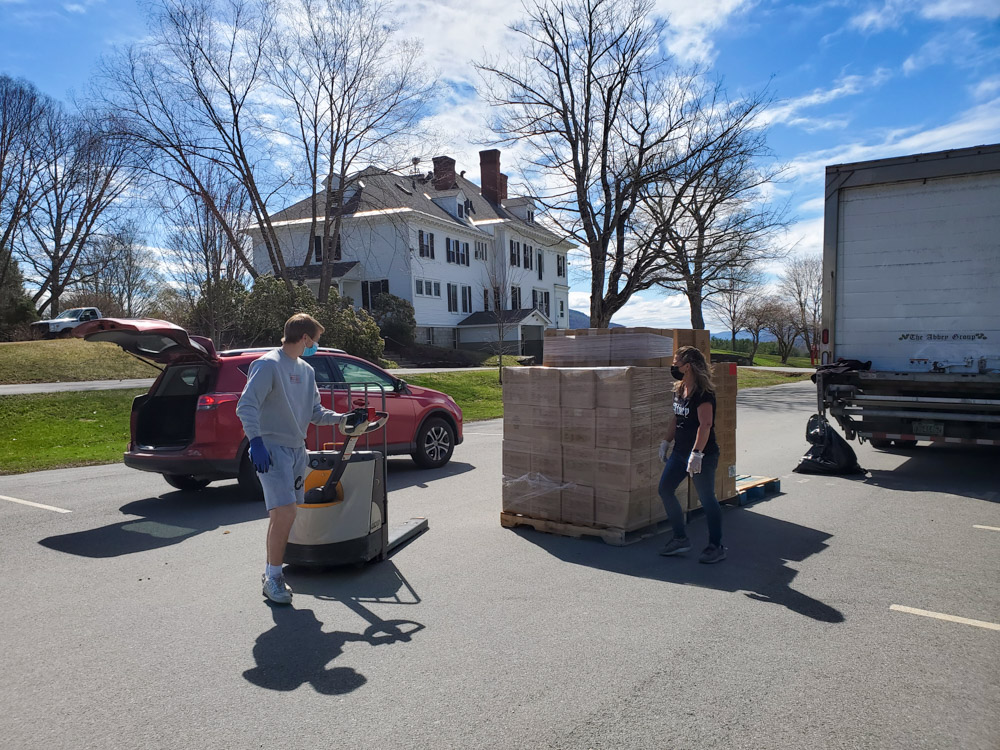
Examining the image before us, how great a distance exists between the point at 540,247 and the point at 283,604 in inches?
1975

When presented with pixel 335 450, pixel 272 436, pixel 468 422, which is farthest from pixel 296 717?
pixel 468 422

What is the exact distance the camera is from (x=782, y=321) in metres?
61.7

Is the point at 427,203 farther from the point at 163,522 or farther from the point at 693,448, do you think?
the point at 693,448

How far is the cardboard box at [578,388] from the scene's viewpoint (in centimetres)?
611

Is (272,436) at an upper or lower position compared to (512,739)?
upper

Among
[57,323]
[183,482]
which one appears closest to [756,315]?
[57,323]

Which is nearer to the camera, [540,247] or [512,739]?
[512,739]

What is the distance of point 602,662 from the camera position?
3801 mm

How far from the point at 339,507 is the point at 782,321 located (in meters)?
62.2

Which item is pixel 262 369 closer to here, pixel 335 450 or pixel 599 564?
pixel 335 450

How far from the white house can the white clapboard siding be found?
Result: 24324 mm

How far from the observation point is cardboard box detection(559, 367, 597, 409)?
611cm

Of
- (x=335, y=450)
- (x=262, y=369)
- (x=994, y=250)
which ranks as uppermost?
(x=994, y=250)

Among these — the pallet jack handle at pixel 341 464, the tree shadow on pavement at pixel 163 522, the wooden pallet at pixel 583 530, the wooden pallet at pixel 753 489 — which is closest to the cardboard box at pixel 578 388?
the wooden pallet at pixel 583 530
